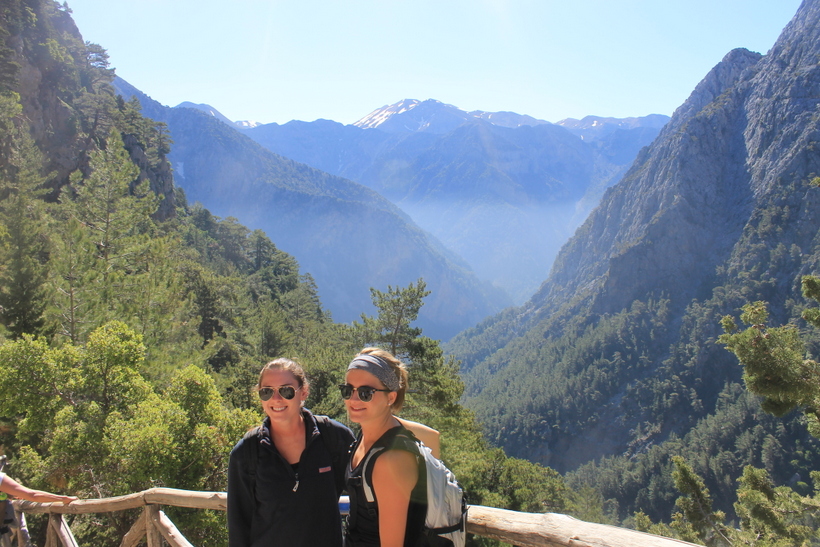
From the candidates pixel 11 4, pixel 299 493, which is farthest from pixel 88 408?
pixel 11 4

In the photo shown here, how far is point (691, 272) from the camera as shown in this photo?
136m

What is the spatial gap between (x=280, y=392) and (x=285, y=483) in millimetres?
521

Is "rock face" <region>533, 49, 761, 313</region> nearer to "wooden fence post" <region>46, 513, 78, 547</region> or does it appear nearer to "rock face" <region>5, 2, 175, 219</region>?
"rock face" <region>5, 2, 175, 219</region>

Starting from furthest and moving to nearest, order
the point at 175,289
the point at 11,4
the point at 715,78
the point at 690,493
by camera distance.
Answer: the point at 715,78, the point at 11,4, the point at 175,289, the point at 690,493

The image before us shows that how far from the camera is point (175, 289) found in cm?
1834

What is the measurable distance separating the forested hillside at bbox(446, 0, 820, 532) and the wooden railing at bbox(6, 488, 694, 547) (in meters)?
88.4

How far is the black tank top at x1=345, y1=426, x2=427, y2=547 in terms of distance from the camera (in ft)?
6.19

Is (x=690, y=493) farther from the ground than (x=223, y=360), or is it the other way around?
(x=223, y=360)

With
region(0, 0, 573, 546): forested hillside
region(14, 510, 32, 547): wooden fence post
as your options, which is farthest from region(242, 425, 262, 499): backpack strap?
region(0, 0, 573, 546): forested hillside

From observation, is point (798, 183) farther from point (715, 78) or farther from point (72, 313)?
point (72, 313)

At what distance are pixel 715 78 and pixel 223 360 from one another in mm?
196664

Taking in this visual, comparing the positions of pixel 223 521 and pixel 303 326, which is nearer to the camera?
pixel 223 521

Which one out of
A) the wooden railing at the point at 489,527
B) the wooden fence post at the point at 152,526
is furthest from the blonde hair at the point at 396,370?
the wooden fence post at the point at 152,526

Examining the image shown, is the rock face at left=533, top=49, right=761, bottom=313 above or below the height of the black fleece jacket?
above
